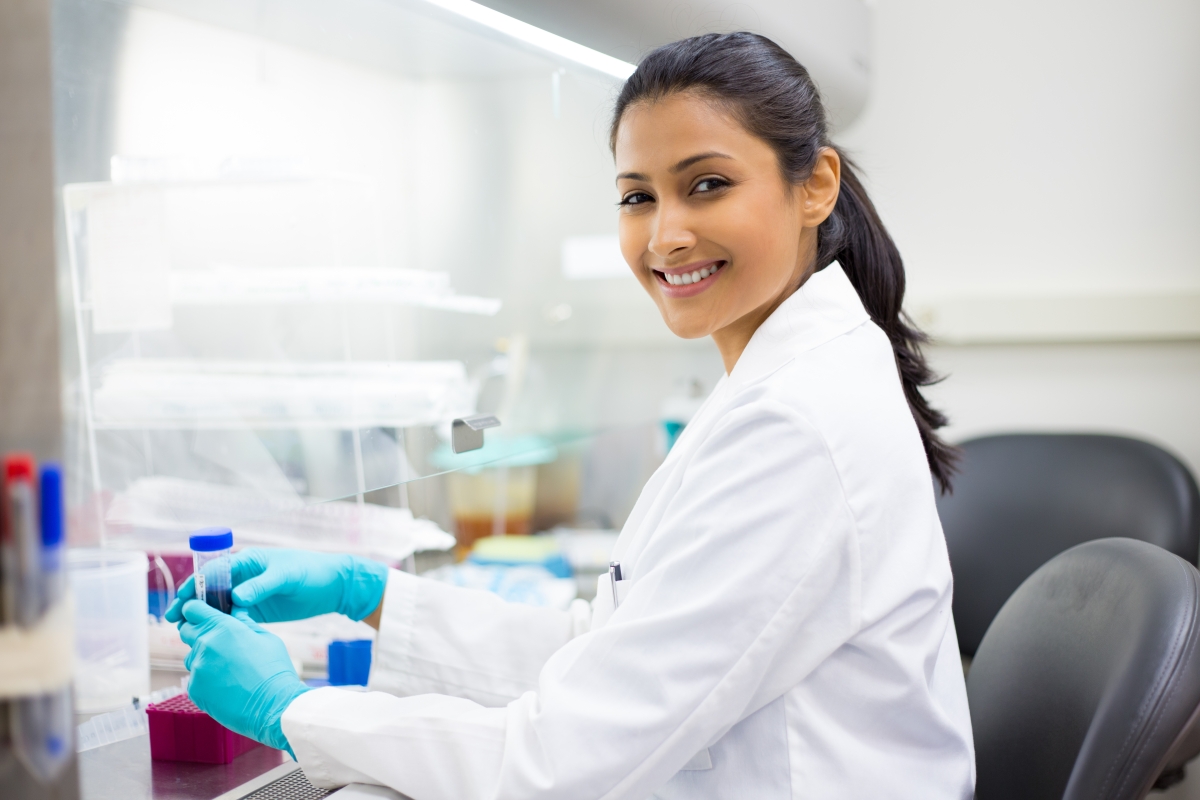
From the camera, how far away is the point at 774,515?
743 millimetres

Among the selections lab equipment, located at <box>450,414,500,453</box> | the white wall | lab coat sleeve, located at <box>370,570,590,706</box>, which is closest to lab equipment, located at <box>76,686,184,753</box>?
lab coat sleeve, located at <box>370,570,590,706</box>

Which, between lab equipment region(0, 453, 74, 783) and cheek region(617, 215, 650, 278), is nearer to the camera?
lab equipment region(0, 453, 74, 783)

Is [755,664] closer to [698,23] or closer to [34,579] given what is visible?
[34,579]

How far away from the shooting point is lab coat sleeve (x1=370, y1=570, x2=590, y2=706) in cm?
108

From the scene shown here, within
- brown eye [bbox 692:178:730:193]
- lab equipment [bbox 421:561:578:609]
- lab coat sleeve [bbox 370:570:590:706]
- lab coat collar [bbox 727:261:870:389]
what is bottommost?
lab equipment [bbox 421:561:578:609]

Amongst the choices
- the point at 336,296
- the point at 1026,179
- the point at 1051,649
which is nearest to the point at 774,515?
the point at 1051,649

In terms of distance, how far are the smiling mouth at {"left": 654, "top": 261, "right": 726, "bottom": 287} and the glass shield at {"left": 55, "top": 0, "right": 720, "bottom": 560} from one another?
0.37m

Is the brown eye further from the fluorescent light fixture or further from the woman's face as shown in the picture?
the fluorescent light fixture

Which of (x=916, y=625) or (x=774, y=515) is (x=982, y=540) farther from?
(x=774, y=515)

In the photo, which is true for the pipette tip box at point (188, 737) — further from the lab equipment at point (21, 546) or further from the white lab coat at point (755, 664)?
the lab equipment at point (21, 546)

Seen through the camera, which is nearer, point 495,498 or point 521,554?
point 521,554

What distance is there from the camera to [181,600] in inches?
35.5

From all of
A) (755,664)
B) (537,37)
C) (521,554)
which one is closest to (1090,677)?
(755,664)

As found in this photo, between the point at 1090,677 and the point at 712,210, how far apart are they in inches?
24.1
